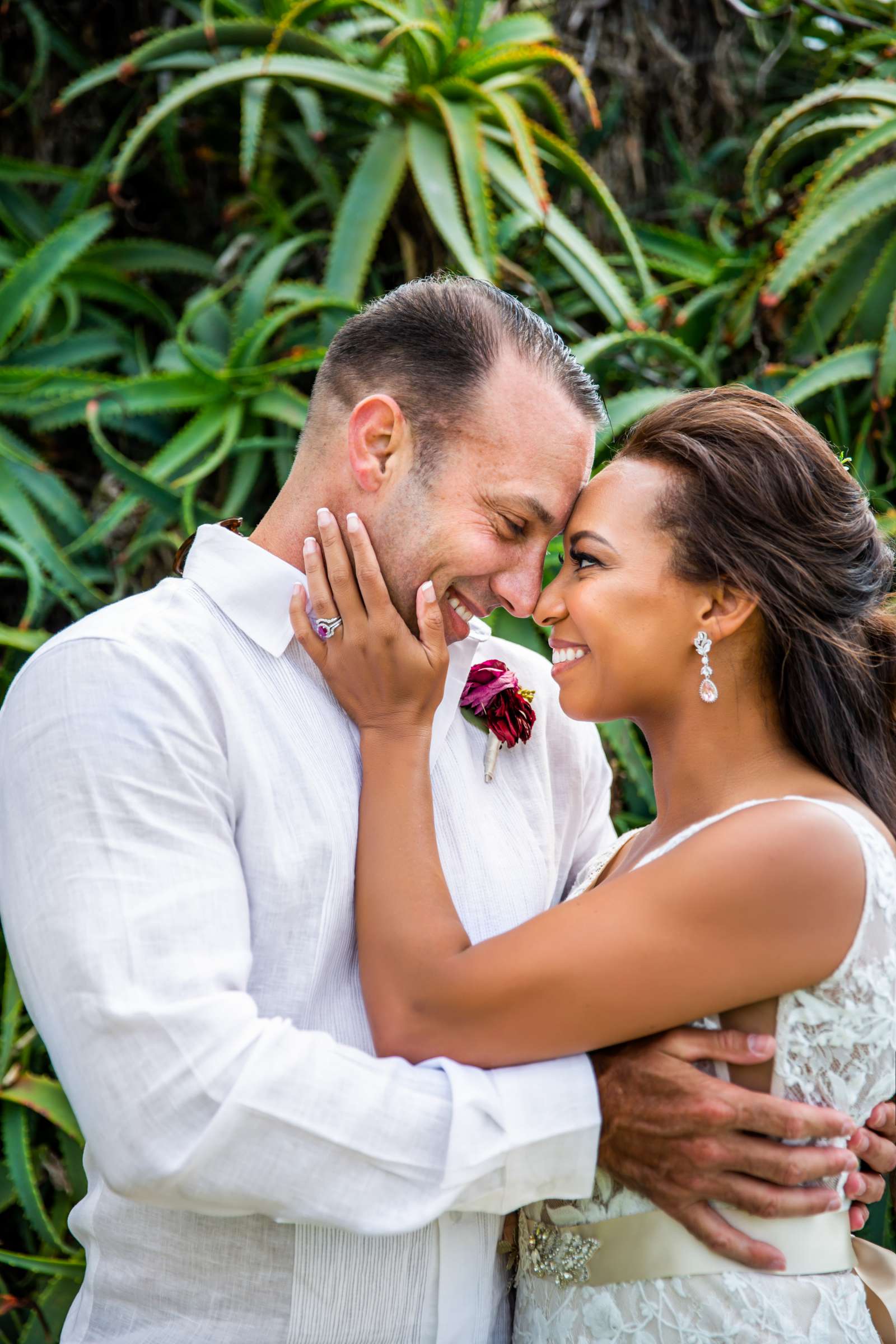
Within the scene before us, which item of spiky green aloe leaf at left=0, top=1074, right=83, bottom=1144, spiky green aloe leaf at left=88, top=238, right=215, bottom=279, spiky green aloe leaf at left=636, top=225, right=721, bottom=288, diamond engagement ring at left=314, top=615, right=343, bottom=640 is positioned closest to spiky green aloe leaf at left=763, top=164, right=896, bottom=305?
spiky green aloe leaf at left=636, top=225, right=721, bottom=288

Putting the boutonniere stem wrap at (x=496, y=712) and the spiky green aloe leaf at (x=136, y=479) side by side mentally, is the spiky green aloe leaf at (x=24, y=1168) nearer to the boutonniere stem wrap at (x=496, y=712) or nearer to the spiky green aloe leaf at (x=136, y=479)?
the spiky green aloe leaf at (x=136, y=479)

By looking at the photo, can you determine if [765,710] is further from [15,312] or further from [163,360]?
[15,312]

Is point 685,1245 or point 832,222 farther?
point 832,222

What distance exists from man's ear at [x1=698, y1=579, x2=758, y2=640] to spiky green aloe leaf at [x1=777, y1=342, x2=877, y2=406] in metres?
1.41

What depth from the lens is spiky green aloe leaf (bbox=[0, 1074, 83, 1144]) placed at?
3.05 m

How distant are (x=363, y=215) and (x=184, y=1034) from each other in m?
2.78

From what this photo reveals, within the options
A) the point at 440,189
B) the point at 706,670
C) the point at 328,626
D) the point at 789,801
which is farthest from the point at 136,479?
the point at 789,801

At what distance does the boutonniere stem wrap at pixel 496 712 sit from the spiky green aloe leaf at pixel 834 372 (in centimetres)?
151

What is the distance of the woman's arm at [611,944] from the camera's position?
1.71m

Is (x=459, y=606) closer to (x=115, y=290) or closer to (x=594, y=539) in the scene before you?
(x=594, y=539)

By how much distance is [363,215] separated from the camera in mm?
3568

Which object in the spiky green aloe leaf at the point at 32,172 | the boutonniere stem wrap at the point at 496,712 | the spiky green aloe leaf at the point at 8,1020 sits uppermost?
the boutonniere stem wrap at the point at 496,712

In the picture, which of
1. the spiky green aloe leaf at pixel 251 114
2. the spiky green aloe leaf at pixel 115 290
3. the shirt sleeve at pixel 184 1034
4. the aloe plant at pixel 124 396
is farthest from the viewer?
the spiky green aloe leaf at pixel 115 290

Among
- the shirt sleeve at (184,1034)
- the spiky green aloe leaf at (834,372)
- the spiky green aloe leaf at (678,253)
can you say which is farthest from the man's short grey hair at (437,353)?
the spiky green aloe leaf at (678,253)
